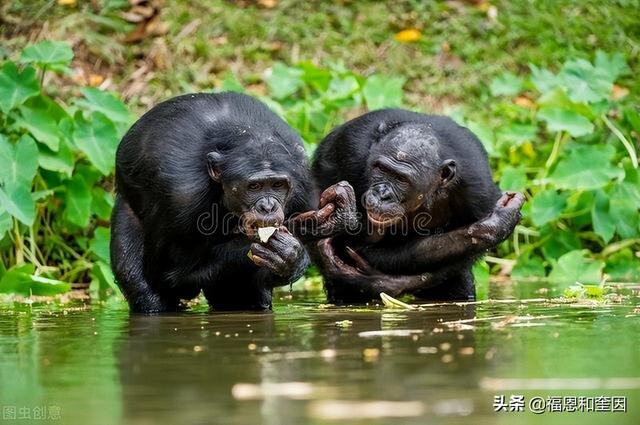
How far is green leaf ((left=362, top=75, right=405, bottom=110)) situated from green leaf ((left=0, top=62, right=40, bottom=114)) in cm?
428

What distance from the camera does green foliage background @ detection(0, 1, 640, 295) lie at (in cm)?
1107

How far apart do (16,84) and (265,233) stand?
14.5 ft

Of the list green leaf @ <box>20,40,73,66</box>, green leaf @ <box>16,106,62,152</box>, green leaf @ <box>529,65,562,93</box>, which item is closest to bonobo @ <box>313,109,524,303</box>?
green leaf @ <box>16,106,62,152</box>

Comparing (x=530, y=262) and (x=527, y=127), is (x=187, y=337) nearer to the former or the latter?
(x=530, y=262)

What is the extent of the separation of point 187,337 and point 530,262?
6.99 meters

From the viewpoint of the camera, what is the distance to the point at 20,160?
417 inches

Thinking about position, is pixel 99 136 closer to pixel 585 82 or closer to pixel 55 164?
pixel 55 164

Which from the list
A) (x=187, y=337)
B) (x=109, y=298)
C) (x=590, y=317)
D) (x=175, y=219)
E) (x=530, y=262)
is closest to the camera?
(x=187, y=337)

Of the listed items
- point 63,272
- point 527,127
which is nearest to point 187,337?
point 63,272

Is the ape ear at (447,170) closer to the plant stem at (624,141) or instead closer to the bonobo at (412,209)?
the bonobo at (412,209)

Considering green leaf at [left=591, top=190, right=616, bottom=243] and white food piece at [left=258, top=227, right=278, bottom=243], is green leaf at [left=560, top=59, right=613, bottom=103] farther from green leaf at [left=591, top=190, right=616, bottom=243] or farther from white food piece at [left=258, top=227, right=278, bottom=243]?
white food piece at [left=258, top=227, right=278, bottom=243]

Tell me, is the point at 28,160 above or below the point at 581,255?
above

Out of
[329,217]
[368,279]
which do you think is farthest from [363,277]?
[329,217]

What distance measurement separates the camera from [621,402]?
4.14 meters
